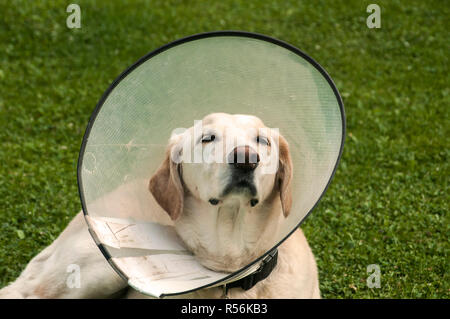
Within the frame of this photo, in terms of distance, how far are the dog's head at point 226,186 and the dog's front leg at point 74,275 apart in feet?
2.04

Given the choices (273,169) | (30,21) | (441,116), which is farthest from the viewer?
(30,21)

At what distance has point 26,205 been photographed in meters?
4.75

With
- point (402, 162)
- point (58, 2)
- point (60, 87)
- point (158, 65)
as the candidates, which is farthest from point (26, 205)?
point (58, 2)

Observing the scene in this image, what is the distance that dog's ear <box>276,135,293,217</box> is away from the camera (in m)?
2.56

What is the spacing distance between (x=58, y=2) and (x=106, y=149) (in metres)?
6.29

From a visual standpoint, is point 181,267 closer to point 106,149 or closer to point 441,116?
point 106,149

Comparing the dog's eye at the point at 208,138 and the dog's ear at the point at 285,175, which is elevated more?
the dog's eye at the point at 208,138

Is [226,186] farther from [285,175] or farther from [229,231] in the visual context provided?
[229,231]

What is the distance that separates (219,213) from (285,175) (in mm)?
421

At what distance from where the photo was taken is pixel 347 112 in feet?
20.7

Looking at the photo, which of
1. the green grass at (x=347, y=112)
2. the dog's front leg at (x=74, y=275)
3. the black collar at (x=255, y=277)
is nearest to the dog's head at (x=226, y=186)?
the black collar at (x=255, y=277)

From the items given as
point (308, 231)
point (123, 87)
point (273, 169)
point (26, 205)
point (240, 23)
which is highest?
point (240, 23)

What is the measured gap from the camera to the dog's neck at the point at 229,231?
275 cm

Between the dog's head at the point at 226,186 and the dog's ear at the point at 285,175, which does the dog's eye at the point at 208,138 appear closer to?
the dog's head at the point at 226,186
